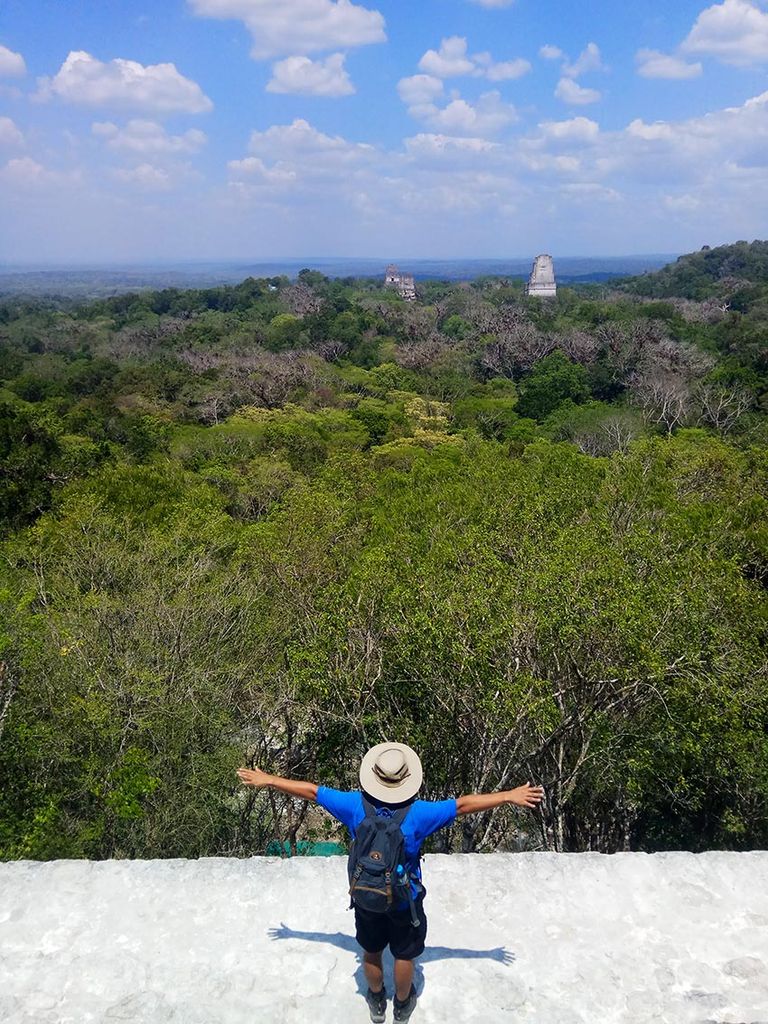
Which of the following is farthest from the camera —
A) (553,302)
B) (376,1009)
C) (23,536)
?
(553,302)

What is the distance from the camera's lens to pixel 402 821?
11.5 ft

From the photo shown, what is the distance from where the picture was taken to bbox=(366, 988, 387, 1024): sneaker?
12.2 feet

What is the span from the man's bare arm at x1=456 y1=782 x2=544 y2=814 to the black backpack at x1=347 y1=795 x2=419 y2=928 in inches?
15.8

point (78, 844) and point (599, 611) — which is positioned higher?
point (599, 611)

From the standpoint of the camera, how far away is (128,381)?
169 ft

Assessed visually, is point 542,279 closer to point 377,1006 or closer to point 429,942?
point 429,942

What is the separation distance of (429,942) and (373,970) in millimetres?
548

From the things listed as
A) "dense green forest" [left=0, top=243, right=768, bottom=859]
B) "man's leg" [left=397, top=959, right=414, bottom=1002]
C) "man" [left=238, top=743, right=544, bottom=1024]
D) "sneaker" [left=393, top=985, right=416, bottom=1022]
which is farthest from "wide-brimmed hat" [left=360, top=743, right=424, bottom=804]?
"dense green forest" [left=0, top=243, right=768, bottom=859]

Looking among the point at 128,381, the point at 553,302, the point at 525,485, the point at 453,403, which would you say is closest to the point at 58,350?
the point at 128,381

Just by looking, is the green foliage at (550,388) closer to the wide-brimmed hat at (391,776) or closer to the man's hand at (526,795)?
the man's hand at (526,795)

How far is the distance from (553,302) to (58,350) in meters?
65.9

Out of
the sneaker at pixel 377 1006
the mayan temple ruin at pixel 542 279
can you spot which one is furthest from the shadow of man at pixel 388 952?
the mayan temple ruin at pixel 542 279

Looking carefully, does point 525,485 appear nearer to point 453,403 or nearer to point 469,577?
point 469,577

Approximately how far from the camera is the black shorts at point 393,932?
3.61 meters
